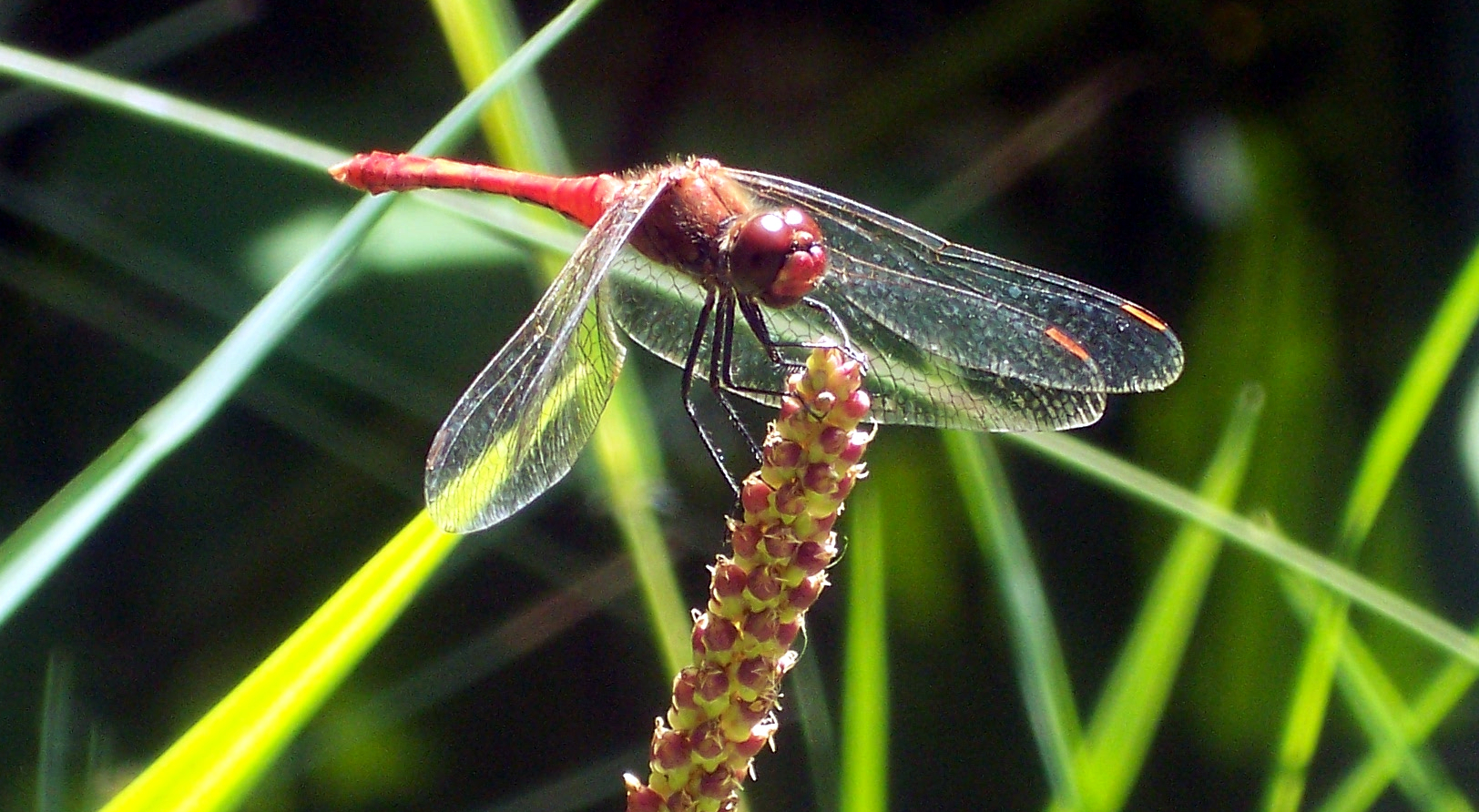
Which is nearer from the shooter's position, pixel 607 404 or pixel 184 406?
pixel 184 406

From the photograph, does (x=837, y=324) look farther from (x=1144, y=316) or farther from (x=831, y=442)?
(x=831, y=442)

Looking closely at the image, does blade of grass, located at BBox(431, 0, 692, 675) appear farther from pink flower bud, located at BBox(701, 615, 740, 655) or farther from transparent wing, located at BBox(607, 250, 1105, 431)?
pink flower bud, located at BBox(701, 615, 740, 655)

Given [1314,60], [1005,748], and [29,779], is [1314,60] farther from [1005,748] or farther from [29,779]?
[29,779]

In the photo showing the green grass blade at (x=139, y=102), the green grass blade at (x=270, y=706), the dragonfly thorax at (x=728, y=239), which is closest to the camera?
the green grass blade at (x=270, y=706)

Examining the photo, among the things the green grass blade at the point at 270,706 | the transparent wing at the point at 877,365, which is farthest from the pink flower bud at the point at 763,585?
the transparent wing at the point at 877,365

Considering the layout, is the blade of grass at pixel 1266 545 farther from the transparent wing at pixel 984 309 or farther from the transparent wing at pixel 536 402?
the transparent wing at pixel 536 402

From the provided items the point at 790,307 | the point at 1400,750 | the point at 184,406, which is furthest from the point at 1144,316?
the point at 184,406
